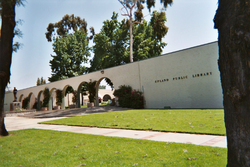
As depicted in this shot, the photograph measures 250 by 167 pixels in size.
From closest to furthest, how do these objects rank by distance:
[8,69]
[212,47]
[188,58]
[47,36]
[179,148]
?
[179,148], [8,69], [212,47], [188,58], [47,36]

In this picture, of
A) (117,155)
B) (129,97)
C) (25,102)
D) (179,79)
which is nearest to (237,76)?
(117,155)

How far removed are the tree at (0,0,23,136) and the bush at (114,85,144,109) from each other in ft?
38.5

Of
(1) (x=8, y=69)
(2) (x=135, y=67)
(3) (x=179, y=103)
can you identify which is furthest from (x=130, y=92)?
(1) (x=8, y=69)

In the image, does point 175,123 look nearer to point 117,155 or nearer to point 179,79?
point 117,155

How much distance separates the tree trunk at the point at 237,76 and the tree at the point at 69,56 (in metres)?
33.7

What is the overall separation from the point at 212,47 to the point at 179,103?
15.8ft

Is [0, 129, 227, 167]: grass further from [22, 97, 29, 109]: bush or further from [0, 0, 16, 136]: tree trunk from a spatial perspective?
[22, 97, 29, 109]: bush

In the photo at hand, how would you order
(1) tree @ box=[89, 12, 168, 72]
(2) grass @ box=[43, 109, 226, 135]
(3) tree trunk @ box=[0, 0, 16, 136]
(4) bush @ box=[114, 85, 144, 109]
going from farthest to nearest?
(1) tree @ box=[89, 12, 168, 72]
(4) bush @ box=[114, 85, 144, 109]
(3) tree trunk @ box=[0, 0, 16, 136]
(2) grass @ box=[43, 109, 226, 135]

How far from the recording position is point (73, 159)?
3662 mm

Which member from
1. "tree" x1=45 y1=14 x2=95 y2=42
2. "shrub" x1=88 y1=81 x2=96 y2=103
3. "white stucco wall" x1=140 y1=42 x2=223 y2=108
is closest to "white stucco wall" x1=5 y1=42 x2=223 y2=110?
"white stucco wall" x1=140 y1=42 x2=223 y2=108

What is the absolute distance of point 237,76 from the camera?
2088 mm

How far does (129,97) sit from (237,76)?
16.1 m

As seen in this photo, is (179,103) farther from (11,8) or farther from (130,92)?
(11,8)

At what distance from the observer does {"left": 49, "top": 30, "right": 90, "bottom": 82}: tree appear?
1330 inches
